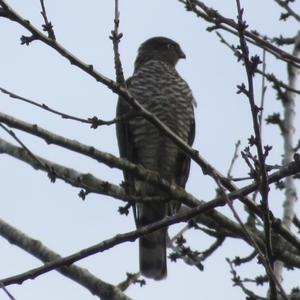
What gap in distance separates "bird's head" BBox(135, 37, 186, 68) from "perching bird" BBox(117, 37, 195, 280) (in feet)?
2.62

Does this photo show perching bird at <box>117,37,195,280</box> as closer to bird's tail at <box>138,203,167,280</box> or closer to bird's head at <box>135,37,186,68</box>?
bird's tail at <box>138,203,167,280</box>

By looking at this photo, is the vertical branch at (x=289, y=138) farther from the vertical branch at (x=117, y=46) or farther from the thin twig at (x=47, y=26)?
the thin twig at (x=47, y=26)

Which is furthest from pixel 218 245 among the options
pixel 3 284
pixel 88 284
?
pixel 3 284

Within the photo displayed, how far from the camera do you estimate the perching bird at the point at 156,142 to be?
7230 millimetres

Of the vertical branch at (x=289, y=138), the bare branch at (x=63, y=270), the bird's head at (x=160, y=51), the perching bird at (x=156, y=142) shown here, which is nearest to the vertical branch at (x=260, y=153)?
the bare branch at (x=63, y=270)

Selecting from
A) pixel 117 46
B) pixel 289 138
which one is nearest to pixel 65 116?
pixel 117 46

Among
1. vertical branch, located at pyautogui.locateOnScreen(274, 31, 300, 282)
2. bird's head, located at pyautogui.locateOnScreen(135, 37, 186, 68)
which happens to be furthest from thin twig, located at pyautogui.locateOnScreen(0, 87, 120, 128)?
bird's head, located at pyautogui.locateOnScreen(135, 37, 186, 68)

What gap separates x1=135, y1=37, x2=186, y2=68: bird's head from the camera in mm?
8984

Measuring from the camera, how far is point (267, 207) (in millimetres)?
3146

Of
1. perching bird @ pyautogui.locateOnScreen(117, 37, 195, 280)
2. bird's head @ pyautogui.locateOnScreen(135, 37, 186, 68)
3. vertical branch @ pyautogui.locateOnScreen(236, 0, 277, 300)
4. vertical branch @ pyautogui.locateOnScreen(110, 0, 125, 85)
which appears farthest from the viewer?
bird's head @ pyautogui.locateOnScreen(135, 37, 186, 68)

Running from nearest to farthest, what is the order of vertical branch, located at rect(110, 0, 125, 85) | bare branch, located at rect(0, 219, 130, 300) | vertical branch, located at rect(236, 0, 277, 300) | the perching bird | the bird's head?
1. vertical branch, located at rect(236, 0, 277, 300)
2. vertical branch, located at rect(110, 0, 125, 85)
3. bare branch, located at rect(0, 219, 130, 300)
4. the perching bird
5. the bird's head

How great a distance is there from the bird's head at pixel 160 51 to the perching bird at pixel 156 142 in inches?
31.4

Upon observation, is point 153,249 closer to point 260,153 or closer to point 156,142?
point 156,142

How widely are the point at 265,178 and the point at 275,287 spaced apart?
1.38 feet
